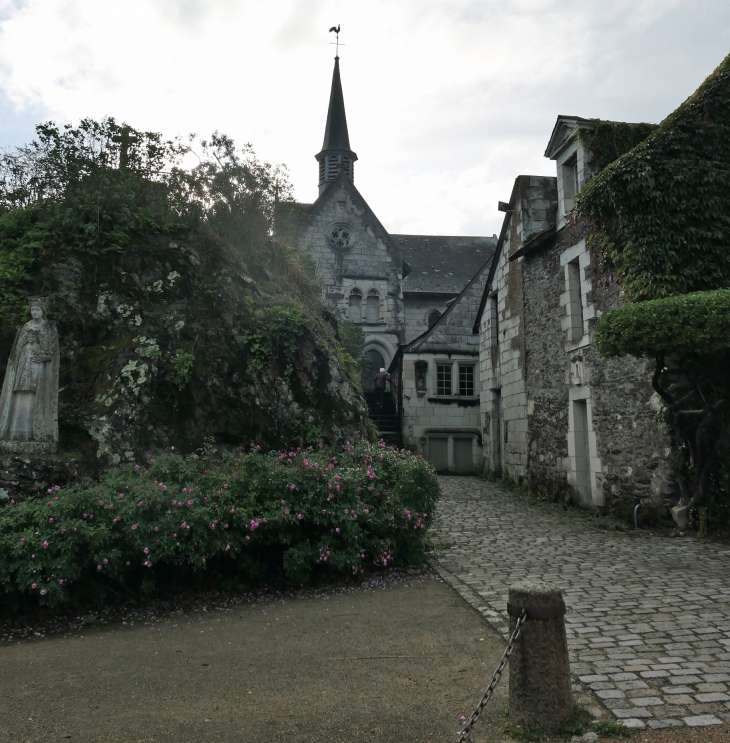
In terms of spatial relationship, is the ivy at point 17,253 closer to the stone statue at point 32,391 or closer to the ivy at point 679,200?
the stone statue at point 32,391

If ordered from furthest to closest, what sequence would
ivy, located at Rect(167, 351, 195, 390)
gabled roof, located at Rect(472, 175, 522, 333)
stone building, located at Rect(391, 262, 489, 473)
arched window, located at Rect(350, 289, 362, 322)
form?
arched window, located at Rect(350, 289, 362, 322)
stone building, located at Rect(391, 262, 489, 473)
gabled roof, located at Rect(472, 175, 522, 333)
ivy, located at Rect(167, 351, 195, 390)

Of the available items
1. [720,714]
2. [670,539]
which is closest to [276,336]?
[670,539]

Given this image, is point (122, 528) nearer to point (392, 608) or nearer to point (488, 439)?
point (392, 608)

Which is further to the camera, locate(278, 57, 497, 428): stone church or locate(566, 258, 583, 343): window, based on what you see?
locate(278, 57, 497, 428): stone church

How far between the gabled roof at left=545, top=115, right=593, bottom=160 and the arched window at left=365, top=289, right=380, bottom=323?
1673 centimetres

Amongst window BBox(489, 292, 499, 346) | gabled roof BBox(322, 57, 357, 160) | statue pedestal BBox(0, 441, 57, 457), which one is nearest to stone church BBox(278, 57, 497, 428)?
gabled roof BBox(322, 57, 357, 160)

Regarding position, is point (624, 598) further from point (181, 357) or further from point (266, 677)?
point (181, 357)

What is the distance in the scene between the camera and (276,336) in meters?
9.84

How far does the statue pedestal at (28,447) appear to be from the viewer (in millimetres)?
7102

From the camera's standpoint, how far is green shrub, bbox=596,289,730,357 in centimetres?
739

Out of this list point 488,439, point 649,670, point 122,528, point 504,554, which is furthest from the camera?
point 488,439

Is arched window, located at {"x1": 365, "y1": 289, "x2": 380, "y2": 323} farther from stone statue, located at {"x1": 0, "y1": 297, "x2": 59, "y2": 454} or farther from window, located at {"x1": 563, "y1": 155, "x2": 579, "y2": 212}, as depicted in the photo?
stone statue, located at {"x1": 0, "y1": 297, "x2": 59, "y2": 454}

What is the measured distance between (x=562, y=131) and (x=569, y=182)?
3.28 ft

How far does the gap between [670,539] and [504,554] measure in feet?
8.67
